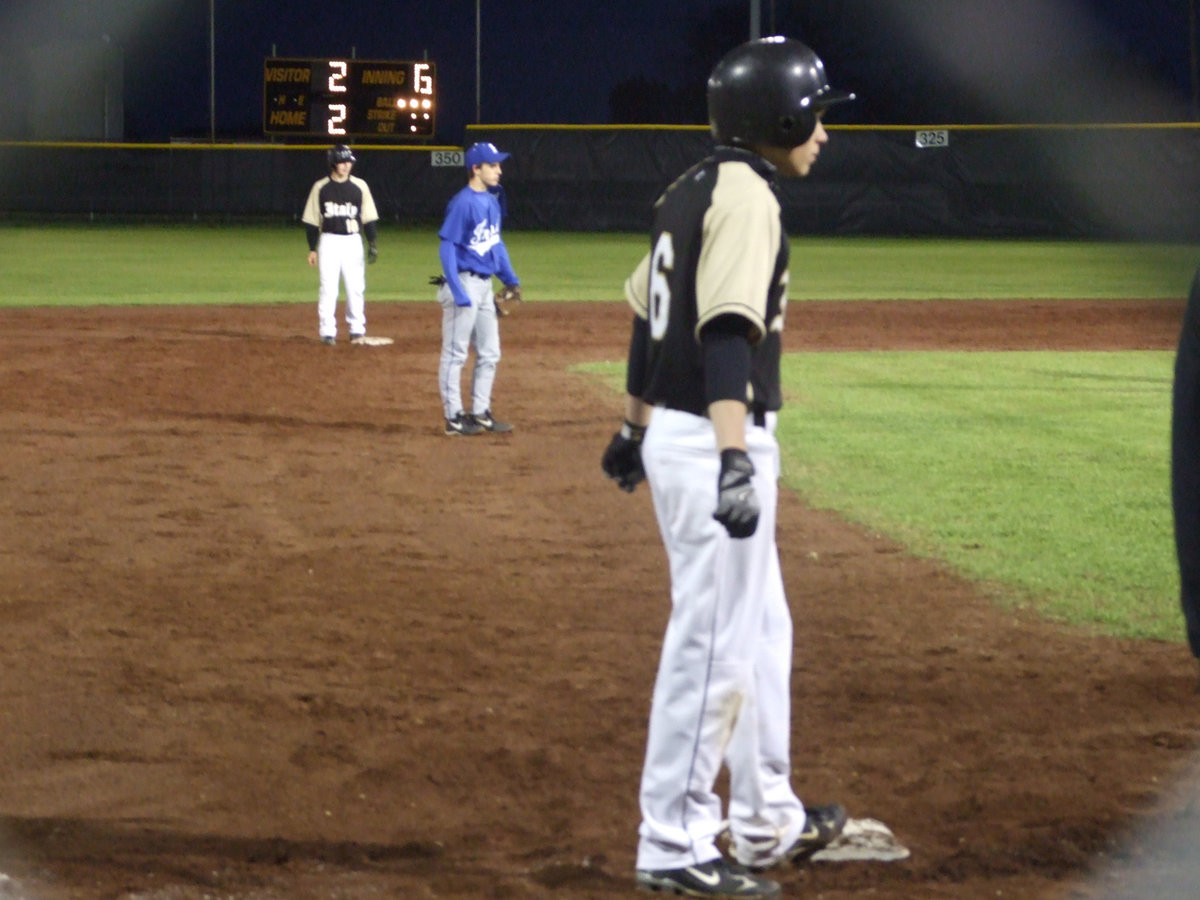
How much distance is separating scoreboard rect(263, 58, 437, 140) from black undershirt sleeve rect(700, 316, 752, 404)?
32.8 m

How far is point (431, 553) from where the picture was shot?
7.05 metres

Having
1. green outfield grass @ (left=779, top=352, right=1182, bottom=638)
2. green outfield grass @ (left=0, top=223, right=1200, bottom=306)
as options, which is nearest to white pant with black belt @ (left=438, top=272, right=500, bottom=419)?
green outfield grass @ (left=779, top=352, right=1182, bottom=638)

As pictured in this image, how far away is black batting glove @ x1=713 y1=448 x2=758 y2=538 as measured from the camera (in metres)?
3.11

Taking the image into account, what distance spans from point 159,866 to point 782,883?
4.80ft

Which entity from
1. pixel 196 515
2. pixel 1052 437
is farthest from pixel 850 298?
pixel 196 515

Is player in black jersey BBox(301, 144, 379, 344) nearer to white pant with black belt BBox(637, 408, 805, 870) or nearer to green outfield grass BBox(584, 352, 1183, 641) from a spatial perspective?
green outfield grass BBox(584, 352, 1183, 641)

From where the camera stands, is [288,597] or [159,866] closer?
[159,866]

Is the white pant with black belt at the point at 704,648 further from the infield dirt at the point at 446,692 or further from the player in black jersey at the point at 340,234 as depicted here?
the player in black jersey at the point at 340,234

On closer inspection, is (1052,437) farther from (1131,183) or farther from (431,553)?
(1131,183)

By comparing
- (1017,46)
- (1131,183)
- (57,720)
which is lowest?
(57,720)

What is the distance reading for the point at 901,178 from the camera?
35.7 meters

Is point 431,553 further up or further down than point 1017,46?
further down

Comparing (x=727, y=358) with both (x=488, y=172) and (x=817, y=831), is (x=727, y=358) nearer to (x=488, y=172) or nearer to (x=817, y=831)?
(x=817, y=831)

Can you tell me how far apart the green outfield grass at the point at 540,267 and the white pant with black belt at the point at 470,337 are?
10.6 metres
